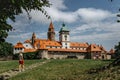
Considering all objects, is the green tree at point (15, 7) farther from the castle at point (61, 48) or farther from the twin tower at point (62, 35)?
the twin tower at point (62, 35)

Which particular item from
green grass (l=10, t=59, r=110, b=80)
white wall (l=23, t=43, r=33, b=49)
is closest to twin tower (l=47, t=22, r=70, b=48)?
white wall (l=23, t=43, r=33, b=49)

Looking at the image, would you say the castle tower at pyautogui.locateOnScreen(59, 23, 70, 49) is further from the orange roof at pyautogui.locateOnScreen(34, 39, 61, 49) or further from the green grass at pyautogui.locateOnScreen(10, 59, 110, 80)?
the green grass at pyautogui.locateOnScreen(10, 59, 110, 80)

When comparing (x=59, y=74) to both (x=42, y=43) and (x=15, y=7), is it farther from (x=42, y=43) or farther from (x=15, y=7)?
(x=42, y=43)

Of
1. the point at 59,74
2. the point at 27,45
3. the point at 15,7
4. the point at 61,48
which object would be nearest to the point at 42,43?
the point at 27,45

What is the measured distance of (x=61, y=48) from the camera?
476 ft

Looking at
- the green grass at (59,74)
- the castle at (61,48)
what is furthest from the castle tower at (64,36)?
the green grass at (59,74)

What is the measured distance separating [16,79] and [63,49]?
118039 mm

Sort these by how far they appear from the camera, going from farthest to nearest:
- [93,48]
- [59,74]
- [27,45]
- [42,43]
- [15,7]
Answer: [93,48] → [27,45] → [42,43] → [59,74] → [15,7]

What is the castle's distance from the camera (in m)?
133

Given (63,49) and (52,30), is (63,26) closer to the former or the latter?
(52,30)

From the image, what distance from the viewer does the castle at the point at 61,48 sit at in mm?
132625

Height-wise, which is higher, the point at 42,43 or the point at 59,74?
the point at 42,43

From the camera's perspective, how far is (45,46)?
136m

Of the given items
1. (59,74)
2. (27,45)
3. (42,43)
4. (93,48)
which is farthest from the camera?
(93,48)
